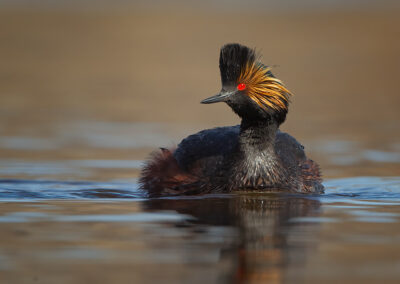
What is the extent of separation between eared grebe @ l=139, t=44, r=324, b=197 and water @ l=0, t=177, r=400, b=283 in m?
0.28

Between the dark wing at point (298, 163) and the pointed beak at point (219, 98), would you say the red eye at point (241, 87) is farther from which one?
the dark wing at point (298, 163)

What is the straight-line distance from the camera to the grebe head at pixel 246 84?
1120cm

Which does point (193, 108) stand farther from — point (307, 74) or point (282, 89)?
point (282, 89)

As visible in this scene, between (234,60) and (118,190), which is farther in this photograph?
(118,190)

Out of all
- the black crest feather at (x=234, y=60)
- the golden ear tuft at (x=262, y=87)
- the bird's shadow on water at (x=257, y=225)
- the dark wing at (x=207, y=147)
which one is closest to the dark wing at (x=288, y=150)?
the dark wing at (x=207, y=147)

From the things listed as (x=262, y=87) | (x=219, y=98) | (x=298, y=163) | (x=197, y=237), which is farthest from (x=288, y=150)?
(x=197, y=237)

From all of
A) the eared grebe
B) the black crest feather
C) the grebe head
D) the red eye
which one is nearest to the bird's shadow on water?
the eared grebe

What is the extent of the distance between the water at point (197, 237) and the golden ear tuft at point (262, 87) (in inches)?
45.6

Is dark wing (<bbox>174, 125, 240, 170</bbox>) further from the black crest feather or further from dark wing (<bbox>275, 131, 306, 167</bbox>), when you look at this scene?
the black crest feather

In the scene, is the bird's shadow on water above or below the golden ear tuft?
below

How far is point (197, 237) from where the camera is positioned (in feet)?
28.7

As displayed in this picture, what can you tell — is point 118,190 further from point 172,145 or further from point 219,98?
point 219,98

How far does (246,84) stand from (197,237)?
9.95ft

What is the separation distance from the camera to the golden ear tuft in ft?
36.9
